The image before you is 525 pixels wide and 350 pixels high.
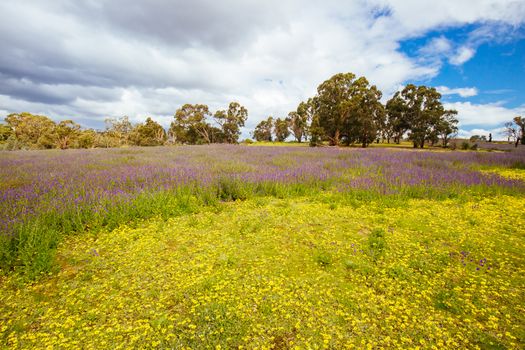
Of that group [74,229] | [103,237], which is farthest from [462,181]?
[74,229]

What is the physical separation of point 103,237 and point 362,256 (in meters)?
5.69

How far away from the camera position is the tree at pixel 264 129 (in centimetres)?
11512

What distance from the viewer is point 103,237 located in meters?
5.49

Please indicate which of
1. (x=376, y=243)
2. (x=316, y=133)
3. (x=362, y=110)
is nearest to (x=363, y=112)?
(x=362, y=110)

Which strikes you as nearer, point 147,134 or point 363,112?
point 363,112

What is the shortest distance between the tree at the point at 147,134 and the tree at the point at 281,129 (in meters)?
51.4

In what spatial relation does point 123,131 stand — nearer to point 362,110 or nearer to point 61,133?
point 61,133

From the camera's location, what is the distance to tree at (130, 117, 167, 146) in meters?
72.8

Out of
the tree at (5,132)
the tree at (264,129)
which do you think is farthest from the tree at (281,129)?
the tree at (5,132)

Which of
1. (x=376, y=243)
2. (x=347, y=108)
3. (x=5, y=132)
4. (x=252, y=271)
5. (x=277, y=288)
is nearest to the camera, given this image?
(x=277, y=288)

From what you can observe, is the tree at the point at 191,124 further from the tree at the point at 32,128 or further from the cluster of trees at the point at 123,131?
the tree at the point at 32,128

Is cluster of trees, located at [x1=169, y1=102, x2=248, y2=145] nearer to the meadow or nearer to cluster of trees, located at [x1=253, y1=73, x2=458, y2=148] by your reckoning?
cluster of trees, located at [x1=253, y1=73, x2=458, y2=148]

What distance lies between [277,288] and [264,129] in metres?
116

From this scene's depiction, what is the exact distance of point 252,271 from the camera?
4.27 m
